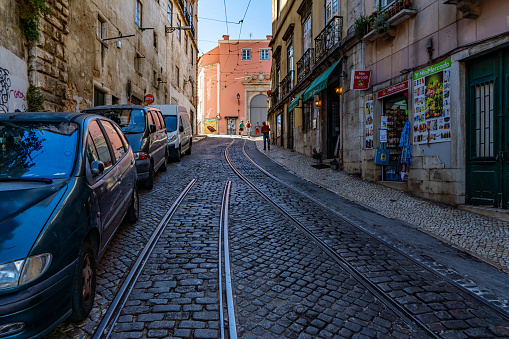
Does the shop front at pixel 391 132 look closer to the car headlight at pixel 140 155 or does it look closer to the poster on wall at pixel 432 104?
the poster on wall at pixel 432 104

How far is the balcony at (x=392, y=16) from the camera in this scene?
27.6ft

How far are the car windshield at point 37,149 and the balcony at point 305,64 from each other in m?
15.1

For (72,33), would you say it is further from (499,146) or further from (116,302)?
(499,146)

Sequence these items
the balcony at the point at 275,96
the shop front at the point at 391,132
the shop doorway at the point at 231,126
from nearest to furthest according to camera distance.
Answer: the shop front at the point at 391,132 < the balcony at the point at 275,96 < the shop doorway at the point at 231,126

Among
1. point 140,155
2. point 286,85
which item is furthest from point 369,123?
point 286,85

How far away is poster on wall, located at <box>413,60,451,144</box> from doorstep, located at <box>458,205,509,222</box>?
154 centimetres

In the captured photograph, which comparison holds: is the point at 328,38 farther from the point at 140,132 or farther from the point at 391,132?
the point at 140,132

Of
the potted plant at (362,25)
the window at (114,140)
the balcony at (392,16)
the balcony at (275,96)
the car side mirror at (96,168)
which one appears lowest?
the car side mirror at (96,168)

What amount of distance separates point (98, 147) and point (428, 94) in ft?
24.0

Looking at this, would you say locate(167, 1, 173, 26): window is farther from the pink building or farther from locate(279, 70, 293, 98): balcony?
the pink building

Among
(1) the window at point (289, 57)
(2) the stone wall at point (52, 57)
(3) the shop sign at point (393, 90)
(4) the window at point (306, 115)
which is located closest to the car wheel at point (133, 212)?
(2) the stone wall at point (52, 57)

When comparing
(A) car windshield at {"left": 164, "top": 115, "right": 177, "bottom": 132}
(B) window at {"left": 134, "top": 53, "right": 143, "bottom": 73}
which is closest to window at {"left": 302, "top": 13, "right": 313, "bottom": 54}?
(A) car windshield at {"left": 164, "top": 115, "right": 177, "bottom": 132}

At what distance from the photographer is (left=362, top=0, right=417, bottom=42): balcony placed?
8422 mm

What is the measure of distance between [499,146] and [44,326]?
7278mm
